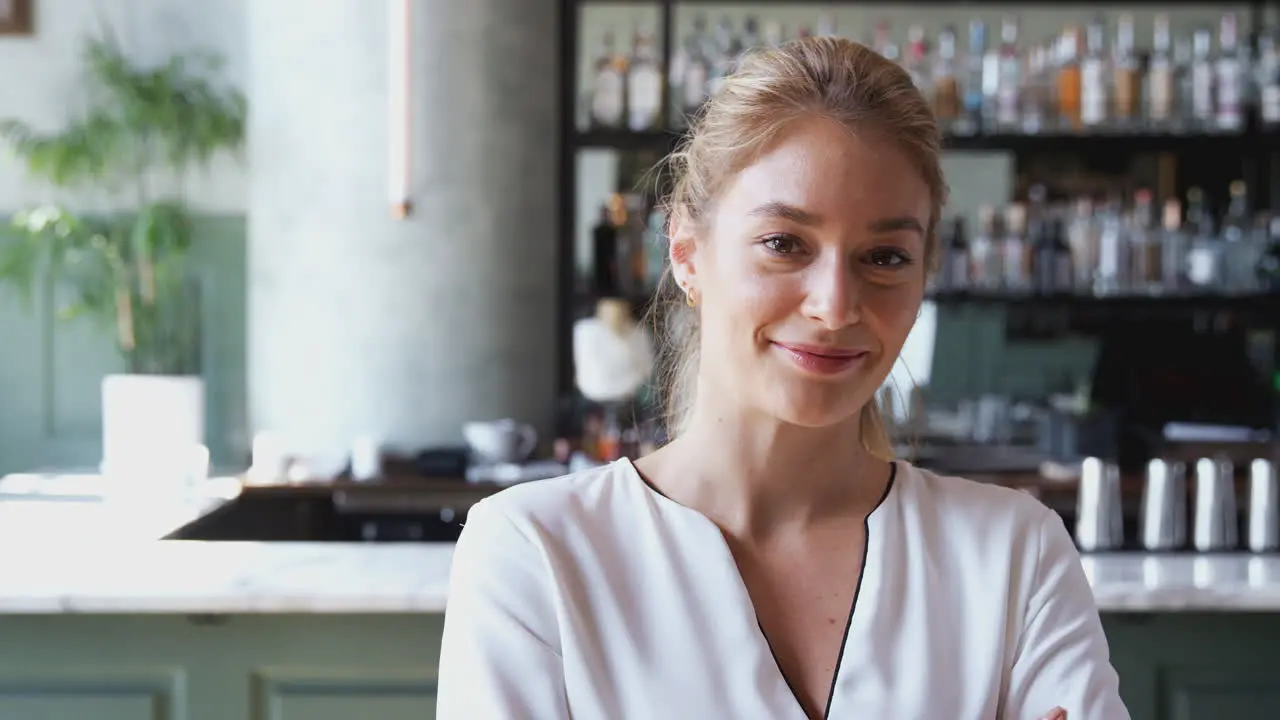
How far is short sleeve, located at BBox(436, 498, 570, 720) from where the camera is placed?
1.22 meters

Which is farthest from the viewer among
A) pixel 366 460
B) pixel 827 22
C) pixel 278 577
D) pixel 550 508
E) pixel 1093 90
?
pixel 827 22

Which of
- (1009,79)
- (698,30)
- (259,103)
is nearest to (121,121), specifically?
(259,103)

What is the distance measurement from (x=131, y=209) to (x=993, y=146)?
11.4ft

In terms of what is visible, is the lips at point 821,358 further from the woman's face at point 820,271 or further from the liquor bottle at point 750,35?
the liquor bottle at point 750,35

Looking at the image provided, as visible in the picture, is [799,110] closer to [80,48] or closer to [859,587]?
[859,587]

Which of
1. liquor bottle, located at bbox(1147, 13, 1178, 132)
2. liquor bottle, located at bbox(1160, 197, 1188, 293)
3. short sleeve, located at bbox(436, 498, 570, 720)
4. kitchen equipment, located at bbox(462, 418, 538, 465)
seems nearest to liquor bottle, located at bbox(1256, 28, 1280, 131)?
liquor bottle, located at bbox(1147, 13, 1178, 132)

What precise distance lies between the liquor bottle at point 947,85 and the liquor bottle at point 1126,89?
0.56 meters

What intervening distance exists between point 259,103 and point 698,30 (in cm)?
163

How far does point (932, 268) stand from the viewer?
55.6 inches

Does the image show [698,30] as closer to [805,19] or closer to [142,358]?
[805,19]

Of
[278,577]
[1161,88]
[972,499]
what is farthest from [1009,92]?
[972,499]

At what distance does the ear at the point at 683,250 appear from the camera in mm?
1386

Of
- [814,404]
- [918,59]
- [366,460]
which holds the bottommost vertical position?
[366,460]

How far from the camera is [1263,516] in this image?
295 cm
